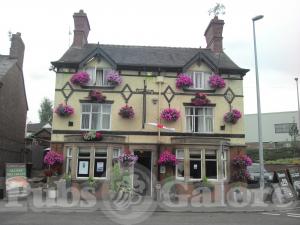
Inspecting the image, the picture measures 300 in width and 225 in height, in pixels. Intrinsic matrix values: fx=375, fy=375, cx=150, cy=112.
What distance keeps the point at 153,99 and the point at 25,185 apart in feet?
28.8

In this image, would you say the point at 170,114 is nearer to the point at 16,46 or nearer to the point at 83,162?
the point at 83,162

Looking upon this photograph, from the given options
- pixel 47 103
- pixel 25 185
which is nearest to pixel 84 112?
pixel 25 185

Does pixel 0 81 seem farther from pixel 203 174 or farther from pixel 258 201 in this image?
pixel 258 201

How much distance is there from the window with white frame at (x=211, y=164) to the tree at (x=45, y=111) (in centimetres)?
5387

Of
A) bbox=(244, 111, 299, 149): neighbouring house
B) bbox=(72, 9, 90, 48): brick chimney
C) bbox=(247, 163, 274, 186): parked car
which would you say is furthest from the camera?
bbox=(244, 111, 299, 149): neighbouring house

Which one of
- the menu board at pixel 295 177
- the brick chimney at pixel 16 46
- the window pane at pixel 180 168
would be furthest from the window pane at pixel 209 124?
the brick chimney at pixel 16 46

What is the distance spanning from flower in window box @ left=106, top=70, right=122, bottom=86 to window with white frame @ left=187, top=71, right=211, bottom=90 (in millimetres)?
4461

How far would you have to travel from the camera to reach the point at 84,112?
2264 centimetres

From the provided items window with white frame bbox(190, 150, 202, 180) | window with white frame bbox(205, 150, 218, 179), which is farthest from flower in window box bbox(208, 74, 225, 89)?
window with white frame bbox(190, 150, 202, 180)

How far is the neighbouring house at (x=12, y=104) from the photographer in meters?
24.9

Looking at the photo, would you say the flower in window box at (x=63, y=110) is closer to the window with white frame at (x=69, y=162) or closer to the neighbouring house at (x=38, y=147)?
the window with white frame at (x=69, y=162)

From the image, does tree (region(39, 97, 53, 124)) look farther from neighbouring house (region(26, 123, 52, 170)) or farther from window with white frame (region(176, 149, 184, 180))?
window with white frame (region(176, 149, 184, 180))

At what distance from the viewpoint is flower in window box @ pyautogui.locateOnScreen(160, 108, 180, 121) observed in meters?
22.1

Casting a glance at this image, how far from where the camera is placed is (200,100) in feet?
74.5
